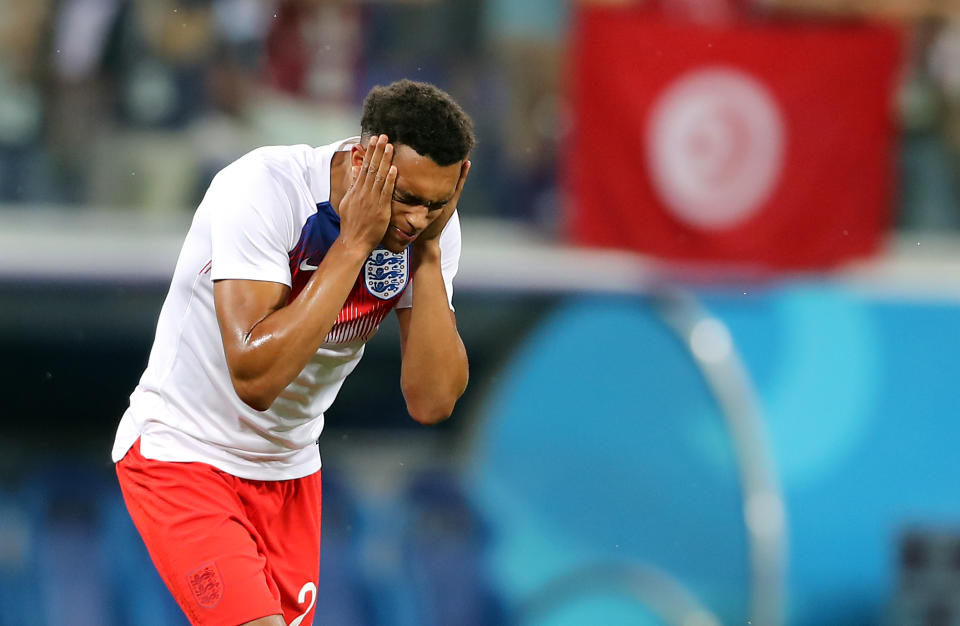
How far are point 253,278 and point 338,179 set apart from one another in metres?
0.33

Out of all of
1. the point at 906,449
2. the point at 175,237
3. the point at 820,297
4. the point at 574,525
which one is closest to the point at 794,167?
the point at 820,297

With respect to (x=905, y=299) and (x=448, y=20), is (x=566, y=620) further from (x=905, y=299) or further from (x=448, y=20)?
(x=448, y=20)

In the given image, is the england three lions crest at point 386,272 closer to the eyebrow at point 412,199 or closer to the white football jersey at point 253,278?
the white football jersey at point 253,278

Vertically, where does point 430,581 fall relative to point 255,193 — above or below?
below

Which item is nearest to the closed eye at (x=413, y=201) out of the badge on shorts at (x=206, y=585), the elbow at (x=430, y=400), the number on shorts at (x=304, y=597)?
the elbow at (x=430, y=400)

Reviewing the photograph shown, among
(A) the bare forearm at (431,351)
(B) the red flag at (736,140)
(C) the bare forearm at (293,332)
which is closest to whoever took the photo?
(C) the bare forearm at (293,332)

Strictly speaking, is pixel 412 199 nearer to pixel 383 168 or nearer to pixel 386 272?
pixel 383 168

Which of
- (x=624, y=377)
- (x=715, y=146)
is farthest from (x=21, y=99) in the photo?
(x=715, y=146)

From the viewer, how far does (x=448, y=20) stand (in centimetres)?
773

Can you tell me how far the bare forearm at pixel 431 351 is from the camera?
3307 mm

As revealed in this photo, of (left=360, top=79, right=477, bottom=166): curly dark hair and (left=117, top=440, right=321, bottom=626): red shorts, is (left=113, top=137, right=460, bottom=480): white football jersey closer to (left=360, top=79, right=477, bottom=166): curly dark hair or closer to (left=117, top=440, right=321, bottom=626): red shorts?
(left=117, top=440, right=321, bottom=626): red shorts

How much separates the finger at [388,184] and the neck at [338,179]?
173 millimetres

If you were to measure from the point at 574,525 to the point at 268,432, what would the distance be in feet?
16.9

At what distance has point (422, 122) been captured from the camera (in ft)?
9.90
